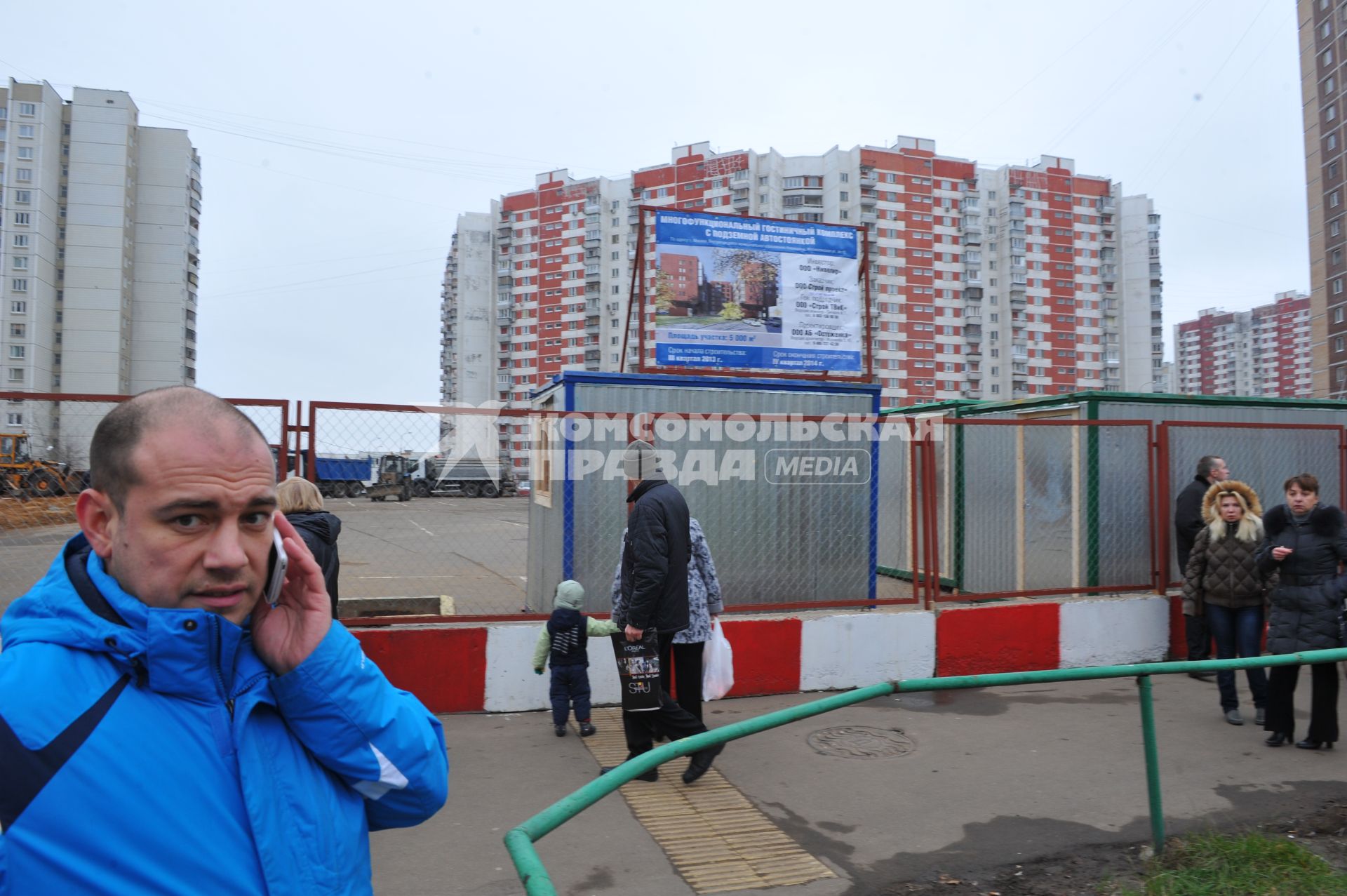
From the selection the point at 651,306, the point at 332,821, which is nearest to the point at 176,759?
the point at 332,821

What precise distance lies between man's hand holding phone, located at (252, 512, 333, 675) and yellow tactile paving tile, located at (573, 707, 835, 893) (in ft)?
9.44

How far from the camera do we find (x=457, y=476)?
6203 millimetres

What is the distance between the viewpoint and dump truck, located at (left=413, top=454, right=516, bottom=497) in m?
6.10

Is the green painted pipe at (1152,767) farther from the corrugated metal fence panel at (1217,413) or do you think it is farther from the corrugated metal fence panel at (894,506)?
the corrugated metal fence panel at (894,506)

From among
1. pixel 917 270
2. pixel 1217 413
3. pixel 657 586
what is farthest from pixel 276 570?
pixel 917 270

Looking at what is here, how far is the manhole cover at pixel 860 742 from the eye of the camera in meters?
5.34

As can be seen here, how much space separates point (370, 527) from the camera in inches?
253

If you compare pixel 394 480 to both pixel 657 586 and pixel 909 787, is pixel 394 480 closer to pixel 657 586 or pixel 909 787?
pixel 657 586

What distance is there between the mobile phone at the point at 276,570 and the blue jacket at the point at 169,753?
0.27 feet

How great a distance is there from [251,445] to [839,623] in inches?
248

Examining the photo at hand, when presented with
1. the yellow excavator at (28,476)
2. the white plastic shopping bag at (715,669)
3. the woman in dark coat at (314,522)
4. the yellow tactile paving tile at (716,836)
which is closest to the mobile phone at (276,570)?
the woman in dark coat at (314,522)

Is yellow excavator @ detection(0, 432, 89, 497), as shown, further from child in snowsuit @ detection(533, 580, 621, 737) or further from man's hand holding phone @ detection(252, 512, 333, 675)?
man's hand holding phone @ detection(252, 512, 333, 675)

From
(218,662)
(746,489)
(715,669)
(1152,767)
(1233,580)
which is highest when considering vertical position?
Answer: (746,489)

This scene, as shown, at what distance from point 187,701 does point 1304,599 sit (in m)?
6.69
